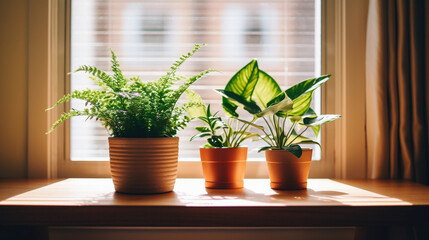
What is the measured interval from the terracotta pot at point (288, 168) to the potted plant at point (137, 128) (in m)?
0.33

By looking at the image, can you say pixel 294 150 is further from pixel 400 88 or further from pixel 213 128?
pixel 400 88

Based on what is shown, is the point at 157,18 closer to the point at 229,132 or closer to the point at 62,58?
the point at 62,58

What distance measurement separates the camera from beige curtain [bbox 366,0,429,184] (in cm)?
133

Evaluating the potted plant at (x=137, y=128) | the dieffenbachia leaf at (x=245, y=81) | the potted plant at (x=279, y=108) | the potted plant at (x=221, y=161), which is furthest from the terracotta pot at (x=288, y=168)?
the potted plant at (x=137, y=128)

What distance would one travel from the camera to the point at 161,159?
1.06 meters

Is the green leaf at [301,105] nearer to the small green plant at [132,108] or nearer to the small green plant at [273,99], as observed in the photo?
the small green plant at [273,99]

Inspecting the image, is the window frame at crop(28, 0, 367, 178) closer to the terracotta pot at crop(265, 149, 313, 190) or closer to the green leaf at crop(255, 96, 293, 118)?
the terracotta pot at crop(265, 149, 313, 190)

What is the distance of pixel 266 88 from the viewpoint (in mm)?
1158

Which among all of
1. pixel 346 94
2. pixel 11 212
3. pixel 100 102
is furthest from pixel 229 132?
pixel 11 212

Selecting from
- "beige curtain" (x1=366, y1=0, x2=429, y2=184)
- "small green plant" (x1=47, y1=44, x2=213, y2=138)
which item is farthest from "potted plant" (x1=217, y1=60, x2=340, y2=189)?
"beige curtain" (x1=366, y1=0, x2=429, y2=184)

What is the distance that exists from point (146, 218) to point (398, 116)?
105 cm

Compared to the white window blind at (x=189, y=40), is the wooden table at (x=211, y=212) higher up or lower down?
lower down

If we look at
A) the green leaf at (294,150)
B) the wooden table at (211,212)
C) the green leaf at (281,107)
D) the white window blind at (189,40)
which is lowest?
the wooden table at (211,212)

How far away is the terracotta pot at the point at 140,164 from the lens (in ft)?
3.42
